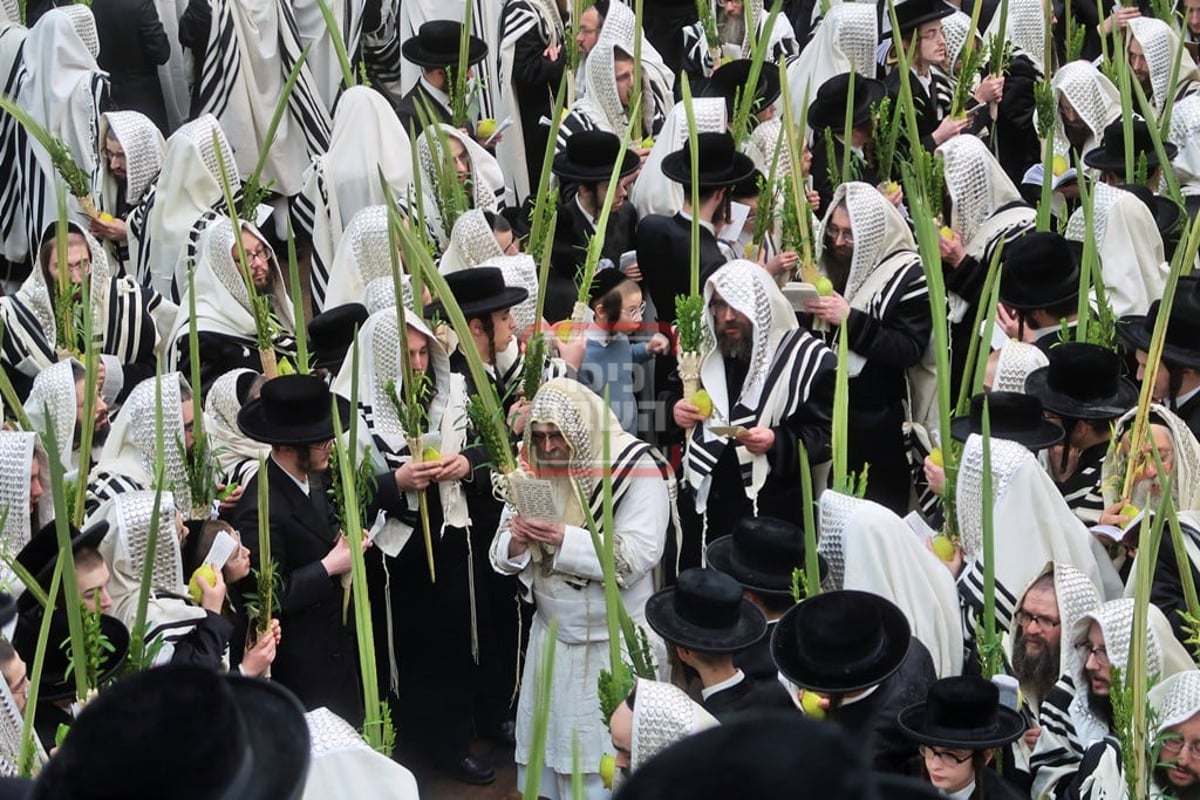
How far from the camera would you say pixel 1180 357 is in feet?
21.3

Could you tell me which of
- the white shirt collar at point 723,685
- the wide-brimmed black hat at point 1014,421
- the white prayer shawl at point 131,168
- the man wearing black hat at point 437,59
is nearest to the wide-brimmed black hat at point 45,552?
the white shirt collar at point 723,685

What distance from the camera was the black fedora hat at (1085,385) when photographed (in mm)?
6230

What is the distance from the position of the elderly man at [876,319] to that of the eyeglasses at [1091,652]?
1901 millimetres

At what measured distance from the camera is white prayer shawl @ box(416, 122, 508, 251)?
8.06m

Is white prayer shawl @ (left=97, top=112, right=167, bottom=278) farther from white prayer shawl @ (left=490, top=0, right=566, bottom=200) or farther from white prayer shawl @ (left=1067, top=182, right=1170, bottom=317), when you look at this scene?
white prayer shawl @ (left=1067, top=182, right=1170, bottom=317)

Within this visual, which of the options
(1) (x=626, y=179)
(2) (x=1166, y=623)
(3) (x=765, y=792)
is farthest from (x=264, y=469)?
(3) (x=765, y=792)

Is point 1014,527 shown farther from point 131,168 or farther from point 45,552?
point 131,168

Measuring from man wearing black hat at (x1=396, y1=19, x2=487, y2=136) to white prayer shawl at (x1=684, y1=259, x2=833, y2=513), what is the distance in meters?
2.53

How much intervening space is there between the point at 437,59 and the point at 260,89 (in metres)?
1.63

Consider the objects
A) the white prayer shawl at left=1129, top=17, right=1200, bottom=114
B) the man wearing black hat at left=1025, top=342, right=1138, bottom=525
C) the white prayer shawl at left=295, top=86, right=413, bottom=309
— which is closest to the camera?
the man wearing black hat at left=1025, top=342, right=1138, bottom=525

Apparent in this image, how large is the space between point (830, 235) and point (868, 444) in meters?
0.81

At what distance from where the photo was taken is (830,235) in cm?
741

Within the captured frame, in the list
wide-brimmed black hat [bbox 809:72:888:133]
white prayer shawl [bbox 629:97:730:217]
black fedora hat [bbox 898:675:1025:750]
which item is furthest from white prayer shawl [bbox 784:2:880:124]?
black fedora hat [bbox 898:675:1025:750]

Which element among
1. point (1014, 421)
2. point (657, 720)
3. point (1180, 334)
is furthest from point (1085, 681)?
point (1180, 334)
